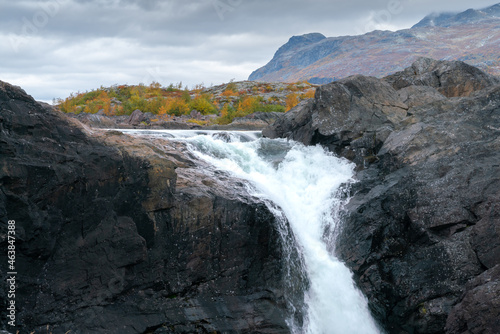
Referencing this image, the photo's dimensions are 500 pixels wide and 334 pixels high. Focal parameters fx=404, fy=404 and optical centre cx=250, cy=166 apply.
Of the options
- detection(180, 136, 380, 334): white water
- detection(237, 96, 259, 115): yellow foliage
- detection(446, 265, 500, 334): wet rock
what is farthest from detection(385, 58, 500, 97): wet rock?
detection(237, 96, 259, 115): yellow foliage

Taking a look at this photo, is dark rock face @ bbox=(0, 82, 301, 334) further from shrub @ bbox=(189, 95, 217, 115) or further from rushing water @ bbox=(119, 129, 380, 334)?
shrub @ bbox=(189, 95, 217, 115)

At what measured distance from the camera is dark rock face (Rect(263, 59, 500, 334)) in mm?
10539

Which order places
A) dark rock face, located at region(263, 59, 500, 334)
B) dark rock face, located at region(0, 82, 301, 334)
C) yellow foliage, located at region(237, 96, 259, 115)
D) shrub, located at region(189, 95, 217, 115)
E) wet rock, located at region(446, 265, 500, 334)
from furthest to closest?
shrub, located at region(189, 95, 217, 115)
yellow foliage, located at region(237, 96, 259, 115)
dark rock face, located at region(263, 59, 500, 334)
dark rock face, located at region(0, 82, 301, 334)
wet rock, located at region(446, 265, 500, 334)

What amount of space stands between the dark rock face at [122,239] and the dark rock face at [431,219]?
2.79m

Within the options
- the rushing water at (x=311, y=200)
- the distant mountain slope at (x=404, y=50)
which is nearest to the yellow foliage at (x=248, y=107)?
the rushing water at (x=311, y=200)

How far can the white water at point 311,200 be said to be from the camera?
11375mm

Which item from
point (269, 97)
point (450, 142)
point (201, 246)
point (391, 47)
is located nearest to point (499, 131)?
point (450, 142)

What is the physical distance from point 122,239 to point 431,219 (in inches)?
342

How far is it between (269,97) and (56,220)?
4986 cm

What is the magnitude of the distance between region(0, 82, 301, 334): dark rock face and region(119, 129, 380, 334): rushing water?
34.3 inches

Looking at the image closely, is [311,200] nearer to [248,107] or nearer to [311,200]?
[311,200]

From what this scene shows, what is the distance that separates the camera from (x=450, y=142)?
14.0 m

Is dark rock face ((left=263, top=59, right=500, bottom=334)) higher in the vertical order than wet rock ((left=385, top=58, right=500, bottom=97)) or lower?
lower

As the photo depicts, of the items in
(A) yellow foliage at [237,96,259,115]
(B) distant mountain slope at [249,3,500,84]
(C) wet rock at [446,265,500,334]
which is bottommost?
(C) wet rock at [446,265,500,334]
